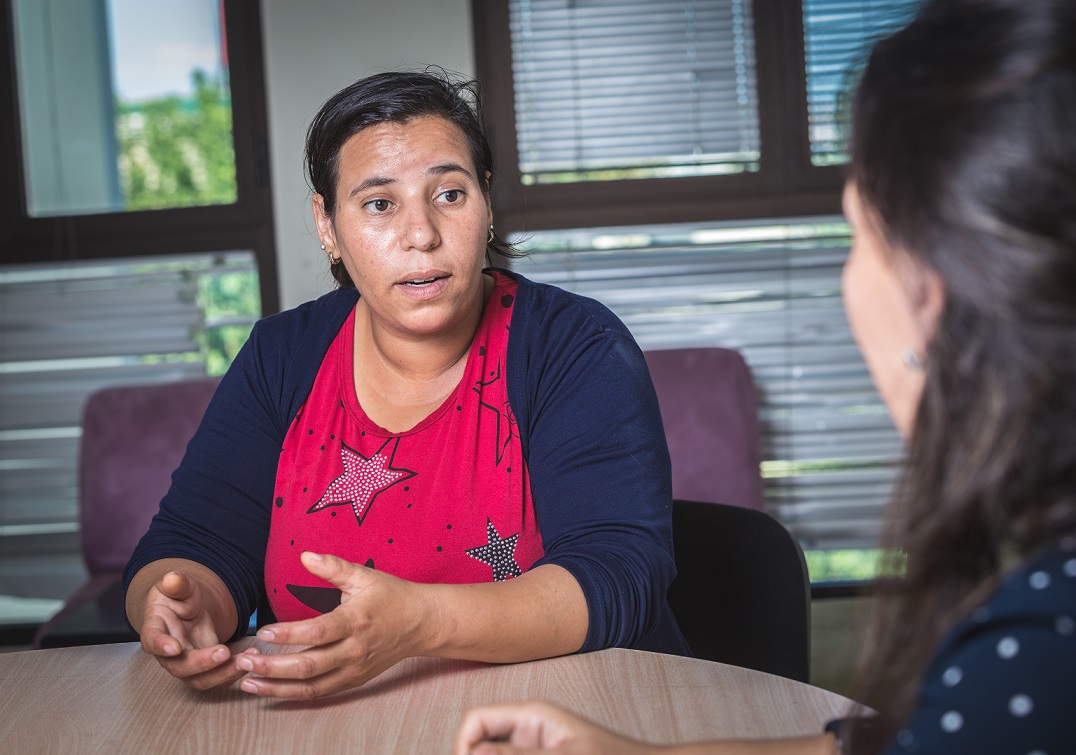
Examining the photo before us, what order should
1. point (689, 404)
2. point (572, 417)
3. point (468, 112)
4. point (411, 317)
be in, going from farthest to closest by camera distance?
point (689, 404), point (468, 112), point (411, 317), point (572, 417)

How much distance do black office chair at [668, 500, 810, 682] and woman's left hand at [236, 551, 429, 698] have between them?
644 millimetres

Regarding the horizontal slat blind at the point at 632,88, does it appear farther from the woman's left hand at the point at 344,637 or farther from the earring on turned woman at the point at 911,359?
the earring on turned woman at the point at 911,359

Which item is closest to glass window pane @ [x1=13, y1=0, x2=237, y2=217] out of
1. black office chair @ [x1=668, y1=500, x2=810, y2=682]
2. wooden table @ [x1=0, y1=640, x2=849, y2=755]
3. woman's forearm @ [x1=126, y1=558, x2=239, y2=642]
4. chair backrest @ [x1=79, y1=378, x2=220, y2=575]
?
chair backrest @ [x1=79, y1=378, x2=220, y2=575]

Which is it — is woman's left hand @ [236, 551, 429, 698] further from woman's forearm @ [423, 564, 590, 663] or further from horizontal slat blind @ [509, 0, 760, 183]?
horizontal slat blind @ [509, 0, 760, 183]

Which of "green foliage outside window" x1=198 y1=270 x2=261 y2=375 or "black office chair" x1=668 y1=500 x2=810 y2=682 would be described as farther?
"green foliage outside window" x1=198 y1=270 x2=261 y2=375

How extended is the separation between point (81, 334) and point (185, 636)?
2365 mm

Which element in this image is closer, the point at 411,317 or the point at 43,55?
the point at 411,317

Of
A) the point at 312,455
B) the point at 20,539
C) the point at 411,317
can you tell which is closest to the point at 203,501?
the point at 312,455

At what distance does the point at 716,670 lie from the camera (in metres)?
1.21

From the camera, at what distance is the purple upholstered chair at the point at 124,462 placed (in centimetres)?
293

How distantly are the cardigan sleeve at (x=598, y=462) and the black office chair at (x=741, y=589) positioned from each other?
133 millimetres

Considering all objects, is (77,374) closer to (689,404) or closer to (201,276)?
(201,276)

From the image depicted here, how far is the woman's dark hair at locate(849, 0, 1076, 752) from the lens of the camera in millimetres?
634

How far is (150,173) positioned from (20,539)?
123 centimetres
